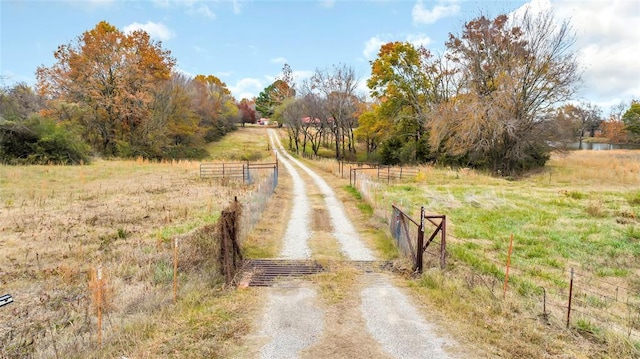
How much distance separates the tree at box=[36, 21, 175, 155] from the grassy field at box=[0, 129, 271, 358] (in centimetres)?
2592

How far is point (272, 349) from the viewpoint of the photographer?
6262mm

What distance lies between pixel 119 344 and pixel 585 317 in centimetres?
840

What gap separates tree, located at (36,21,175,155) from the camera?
43.2 m

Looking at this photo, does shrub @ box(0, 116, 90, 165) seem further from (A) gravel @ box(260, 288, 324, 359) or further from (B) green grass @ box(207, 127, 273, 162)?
(A) gravel @ box(260, 288, 324, 359)

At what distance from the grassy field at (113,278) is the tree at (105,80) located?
85.0 feet

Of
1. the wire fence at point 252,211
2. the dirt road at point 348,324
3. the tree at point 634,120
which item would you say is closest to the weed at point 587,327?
the dirt road at point 348,324

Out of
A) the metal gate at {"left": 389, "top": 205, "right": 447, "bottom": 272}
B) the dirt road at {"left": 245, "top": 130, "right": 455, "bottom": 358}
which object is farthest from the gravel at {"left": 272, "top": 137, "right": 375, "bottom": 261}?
the dirt road at {"left": 245, "top": 130, "right": 455, "bottom": 358}

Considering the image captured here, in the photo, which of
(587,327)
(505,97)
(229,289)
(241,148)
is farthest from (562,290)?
(241,148)

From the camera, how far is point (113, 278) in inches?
371

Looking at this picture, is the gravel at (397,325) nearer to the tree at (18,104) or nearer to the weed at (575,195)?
the weed at (575,195)

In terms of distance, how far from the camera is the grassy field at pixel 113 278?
6.48m

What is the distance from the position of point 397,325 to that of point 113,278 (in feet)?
22.8

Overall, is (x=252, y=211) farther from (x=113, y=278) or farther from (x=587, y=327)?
(x=587, y=327)

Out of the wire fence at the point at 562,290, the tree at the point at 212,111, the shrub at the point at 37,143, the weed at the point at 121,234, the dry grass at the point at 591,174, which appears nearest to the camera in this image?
the wire fence at the point at 562,290
